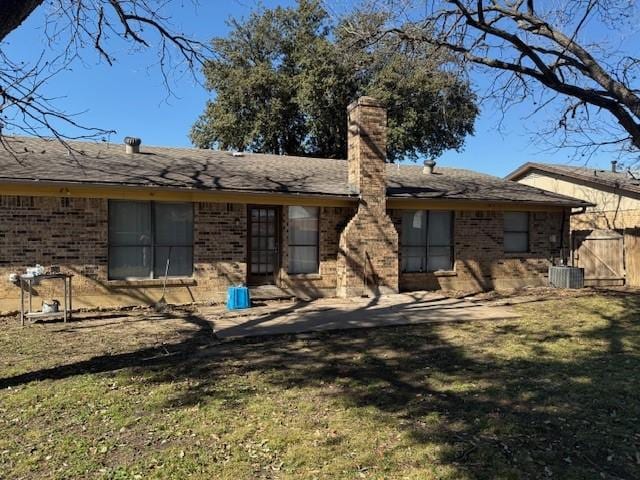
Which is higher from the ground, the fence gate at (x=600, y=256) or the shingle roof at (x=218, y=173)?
the shingle roof at (x=218, y=173)

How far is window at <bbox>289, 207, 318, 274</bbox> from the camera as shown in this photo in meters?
12.7

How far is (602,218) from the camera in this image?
67.7 ft

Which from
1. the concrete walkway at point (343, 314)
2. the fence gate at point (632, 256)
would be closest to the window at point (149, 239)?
the concrete walkway at point (343, 314)

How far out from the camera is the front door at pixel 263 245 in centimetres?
1255

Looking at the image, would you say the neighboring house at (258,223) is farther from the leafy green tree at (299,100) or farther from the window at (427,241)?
the leafy green tree at (299,100)

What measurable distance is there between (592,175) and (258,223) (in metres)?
16.5

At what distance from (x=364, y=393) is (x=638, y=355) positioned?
422 centimetres

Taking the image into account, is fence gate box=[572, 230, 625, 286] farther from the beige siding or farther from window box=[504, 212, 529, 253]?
window box=[504, 212, 529, 253]

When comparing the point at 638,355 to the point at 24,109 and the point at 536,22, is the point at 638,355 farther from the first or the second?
the point at 24,109

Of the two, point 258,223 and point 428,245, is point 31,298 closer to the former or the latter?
point 258,223

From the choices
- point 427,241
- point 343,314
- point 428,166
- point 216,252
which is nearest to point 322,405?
point 343,314

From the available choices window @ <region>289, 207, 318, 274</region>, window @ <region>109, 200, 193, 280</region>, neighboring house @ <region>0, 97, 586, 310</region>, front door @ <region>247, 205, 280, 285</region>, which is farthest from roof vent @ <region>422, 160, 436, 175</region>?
window @ <region>109, 200, 193, 280</region>

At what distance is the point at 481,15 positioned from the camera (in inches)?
373

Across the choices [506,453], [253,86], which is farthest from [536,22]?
[253,86]
